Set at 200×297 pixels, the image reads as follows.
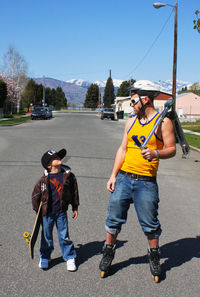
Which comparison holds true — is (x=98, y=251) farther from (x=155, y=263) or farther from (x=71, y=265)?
(x=155, y=263)

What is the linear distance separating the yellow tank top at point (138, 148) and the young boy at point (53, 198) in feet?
2.12

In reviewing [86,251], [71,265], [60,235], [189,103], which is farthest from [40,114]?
[71,265]

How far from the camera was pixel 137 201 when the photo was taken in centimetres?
339

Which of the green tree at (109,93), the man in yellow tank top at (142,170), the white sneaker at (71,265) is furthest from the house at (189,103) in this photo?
the white sneaker at (71,265)

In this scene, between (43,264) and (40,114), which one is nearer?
(43,264)

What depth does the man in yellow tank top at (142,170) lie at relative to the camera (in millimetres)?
3324

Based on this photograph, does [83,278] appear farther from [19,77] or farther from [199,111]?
[199,111]

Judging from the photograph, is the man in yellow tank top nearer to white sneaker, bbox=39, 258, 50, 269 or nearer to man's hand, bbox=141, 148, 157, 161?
man's hand, bbox=141, 148, 157, 161

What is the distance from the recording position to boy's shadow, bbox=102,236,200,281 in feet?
12.2

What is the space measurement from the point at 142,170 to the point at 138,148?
0.68 feet

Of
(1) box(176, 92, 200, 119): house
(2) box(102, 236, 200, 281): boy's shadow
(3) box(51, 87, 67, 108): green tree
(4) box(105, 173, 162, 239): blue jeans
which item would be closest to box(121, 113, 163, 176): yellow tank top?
(4) box(105, 173, 162, 239): blue jeans

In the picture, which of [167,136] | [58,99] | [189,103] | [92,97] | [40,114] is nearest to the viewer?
[167,136]

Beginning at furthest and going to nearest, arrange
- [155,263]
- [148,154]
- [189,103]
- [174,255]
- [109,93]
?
[109,93], [189,103], [174,255], [155,263], [148,154]

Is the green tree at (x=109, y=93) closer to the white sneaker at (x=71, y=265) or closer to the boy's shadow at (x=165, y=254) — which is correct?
the boy's shadow at (x=165, y=254)
